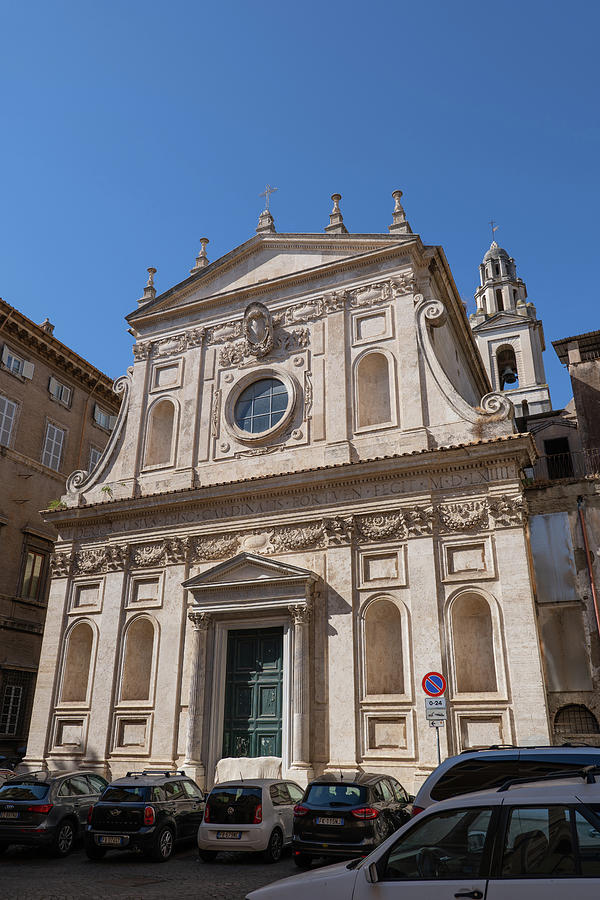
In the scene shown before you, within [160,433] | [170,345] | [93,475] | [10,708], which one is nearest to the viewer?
[93,475]

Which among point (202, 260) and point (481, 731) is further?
point (202, 260)

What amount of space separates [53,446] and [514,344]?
31.0m

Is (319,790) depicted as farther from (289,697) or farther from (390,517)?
(390,517)

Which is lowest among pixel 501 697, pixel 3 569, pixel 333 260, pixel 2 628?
pixel 501 697

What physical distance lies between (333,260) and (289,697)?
12.2 meters

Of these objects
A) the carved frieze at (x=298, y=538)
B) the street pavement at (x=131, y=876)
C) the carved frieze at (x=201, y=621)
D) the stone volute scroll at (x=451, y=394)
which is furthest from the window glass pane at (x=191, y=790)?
the stone volute scroll at (x=451, y=394)

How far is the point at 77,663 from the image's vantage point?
2017cm

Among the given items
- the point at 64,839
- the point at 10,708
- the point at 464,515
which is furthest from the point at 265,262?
the point at 10,708

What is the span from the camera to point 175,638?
1848cm

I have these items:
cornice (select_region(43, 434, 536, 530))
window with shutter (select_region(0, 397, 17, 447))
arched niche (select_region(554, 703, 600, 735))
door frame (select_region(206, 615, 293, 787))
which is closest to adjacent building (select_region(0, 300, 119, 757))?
window with shutter (select_region(0, 397, 17, 447))

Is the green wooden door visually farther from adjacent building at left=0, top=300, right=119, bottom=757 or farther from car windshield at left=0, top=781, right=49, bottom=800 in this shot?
adjacent building at left=0, top=300, right=119, bottom=757

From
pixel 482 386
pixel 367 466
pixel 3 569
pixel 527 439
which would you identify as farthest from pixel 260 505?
pixel 482 386

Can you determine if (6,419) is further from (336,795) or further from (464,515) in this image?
(336,795)

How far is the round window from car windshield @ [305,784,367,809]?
11.0 meters
